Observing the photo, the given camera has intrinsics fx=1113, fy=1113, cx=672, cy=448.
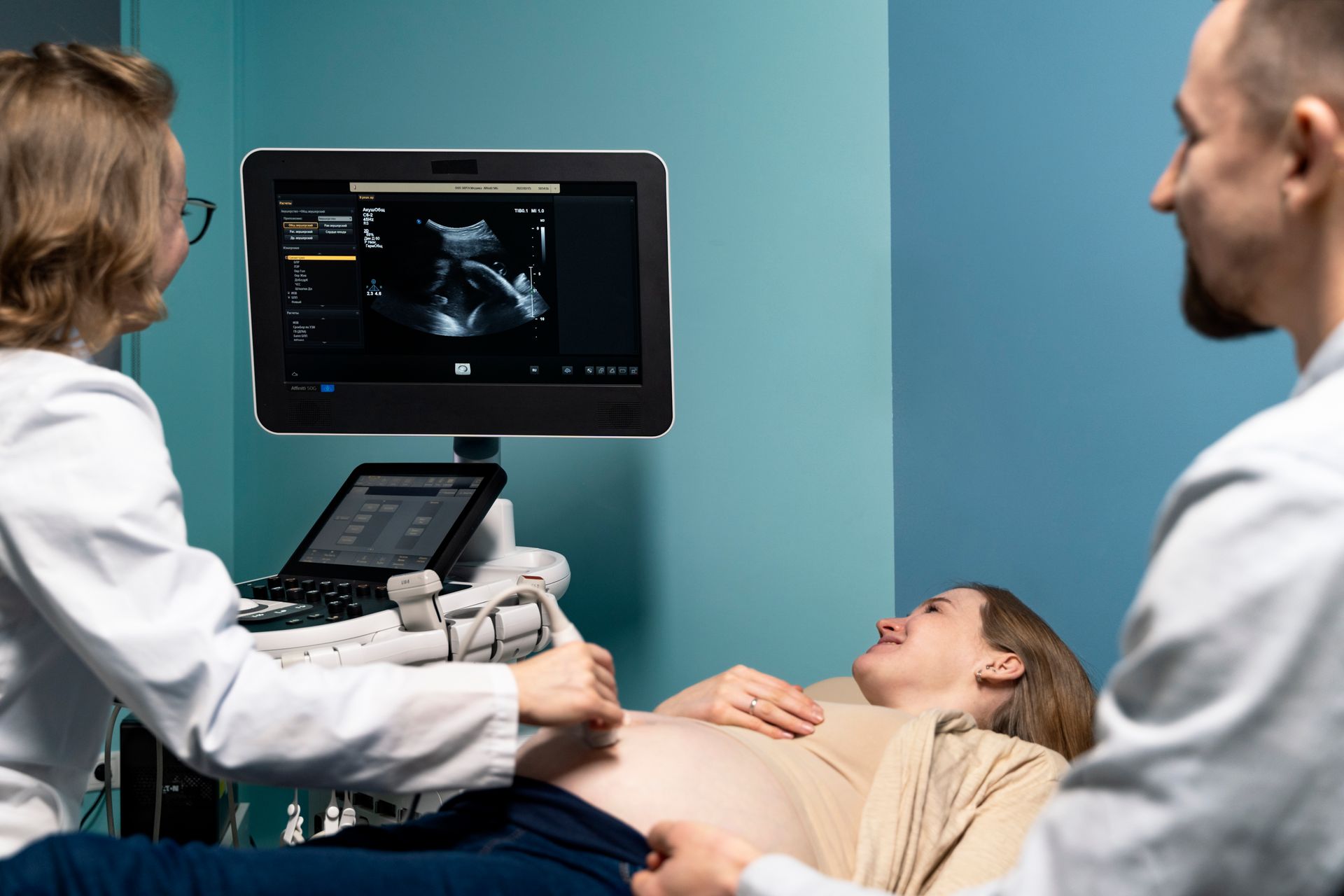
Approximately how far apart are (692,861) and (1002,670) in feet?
2.67

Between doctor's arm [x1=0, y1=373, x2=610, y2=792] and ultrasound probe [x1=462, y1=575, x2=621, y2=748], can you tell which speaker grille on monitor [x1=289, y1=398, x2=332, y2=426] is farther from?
doctor's arm [x1=0, y1=373, x2=610, y2=792]

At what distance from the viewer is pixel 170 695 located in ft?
2.98

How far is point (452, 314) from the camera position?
1916mm

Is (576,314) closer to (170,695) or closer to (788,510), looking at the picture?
(788,510)

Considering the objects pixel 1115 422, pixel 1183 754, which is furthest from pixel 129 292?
pixel 1115 422

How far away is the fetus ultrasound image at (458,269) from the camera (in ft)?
6.19

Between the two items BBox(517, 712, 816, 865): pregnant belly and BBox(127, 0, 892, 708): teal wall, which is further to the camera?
BBox(127, 0, 892, 708): teal wall

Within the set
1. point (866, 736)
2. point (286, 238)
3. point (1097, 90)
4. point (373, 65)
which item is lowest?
point (866, 736)

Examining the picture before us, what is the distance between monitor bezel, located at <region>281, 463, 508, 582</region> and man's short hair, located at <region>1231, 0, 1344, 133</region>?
1274 mm

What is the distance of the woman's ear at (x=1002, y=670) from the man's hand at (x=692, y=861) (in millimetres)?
754

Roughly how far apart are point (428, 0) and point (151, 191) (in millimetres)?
1508

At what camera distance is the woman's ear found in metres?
1.61

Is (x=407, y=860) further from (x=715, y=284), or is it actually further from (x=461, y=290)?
(x=715, y=284)

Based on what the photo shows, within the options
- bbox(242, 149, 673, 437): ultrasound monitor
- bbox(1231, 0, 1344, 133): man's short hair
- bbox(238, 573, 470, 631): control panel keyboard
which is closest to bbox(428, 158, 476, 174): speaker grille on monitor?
bbox(242, 149, 673, 437): ultrasound monitor
